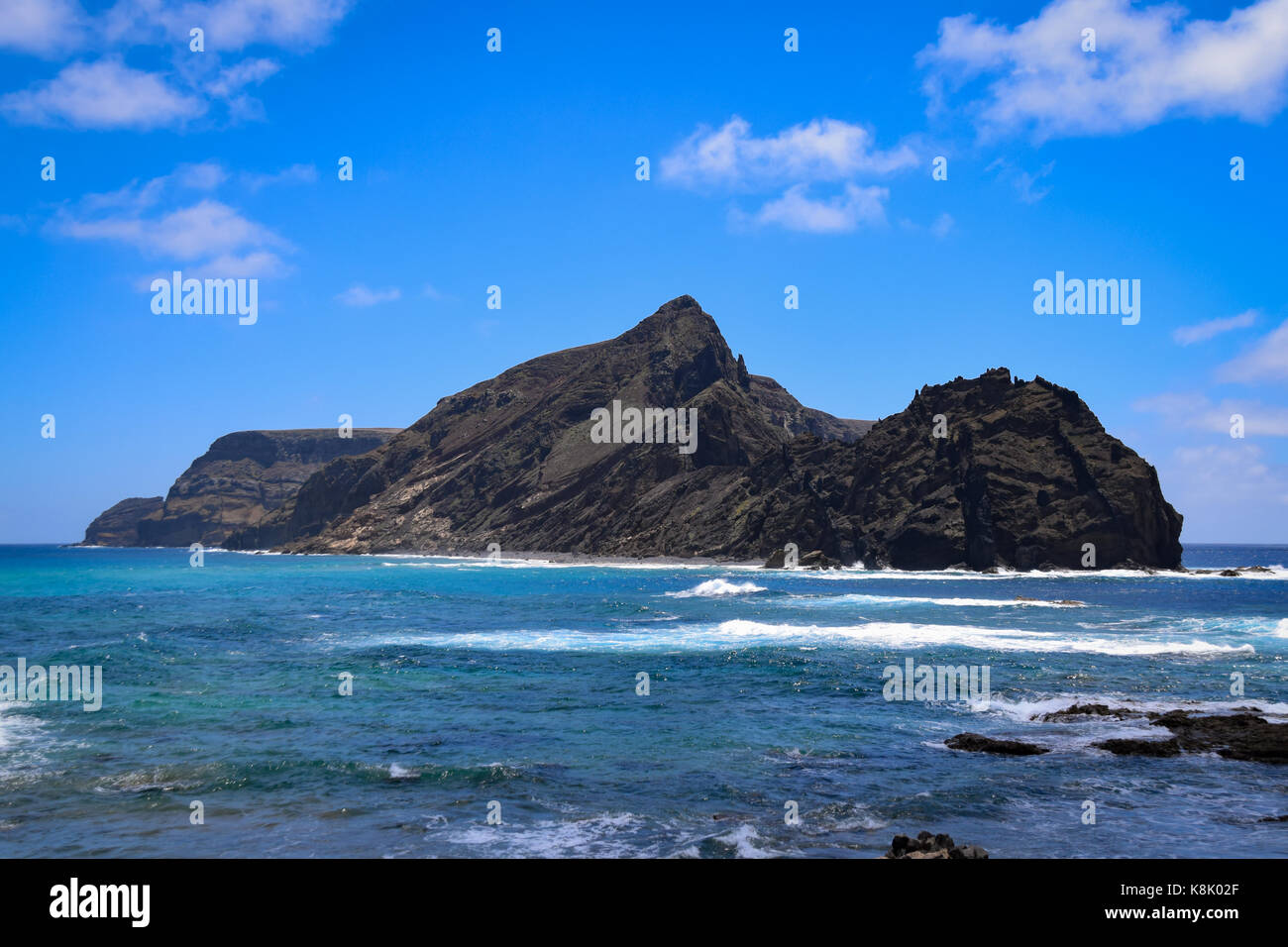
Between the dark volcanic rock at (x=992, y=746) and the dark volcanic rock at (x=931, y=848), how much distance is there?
8.55 metres

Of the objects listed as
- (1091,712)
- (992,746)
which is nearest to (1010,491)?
(1091,712)

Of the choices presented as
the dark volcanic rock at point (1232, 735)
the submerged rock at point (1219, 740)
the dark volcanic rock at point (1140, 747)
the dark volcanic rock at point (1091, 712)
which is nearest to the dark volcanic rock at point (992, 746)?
the dark volcanic rock at point (1140, 747)

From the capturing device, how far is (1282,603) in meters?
65.8

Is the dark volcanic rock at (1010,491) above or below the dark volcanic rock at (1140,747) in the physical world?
above

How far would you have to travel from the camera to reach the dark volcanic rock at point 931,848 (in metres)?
11.6

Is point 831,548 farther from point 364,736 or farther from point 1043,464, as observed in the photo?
point 364,736

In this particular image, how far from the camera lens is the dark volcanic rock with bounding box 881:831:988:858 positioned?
11.6 m

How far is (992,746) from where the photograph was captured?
20109 mm

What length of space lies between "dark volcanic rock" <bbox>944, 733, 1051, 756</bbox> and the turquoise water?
1.86 ft

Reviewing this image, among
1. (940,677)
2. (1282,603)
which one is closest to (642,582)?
(1282,603)

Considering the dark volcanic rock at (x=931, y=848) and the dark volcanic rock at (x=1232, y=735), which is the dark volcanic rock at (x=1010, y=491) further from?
the dark volcanic rock at (x=931, y=848)

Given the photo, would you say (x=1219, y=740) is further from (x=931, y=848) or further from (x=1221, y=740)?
(x=931, y=848)

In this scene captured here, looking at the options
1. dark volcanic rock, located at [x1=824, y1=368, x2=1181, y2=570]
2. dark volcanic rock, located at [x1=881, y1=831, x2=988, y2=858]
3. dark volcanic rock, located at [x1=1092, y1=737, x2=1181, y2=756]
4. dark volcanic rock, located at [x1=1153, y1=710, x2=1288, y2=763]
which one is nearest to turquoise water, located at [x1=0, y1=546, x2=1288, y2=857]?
dark volcanic rock, located at [x1=1092, y1=737, x2=1181, y2=756]

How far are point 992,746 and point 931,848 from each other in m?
9.16
